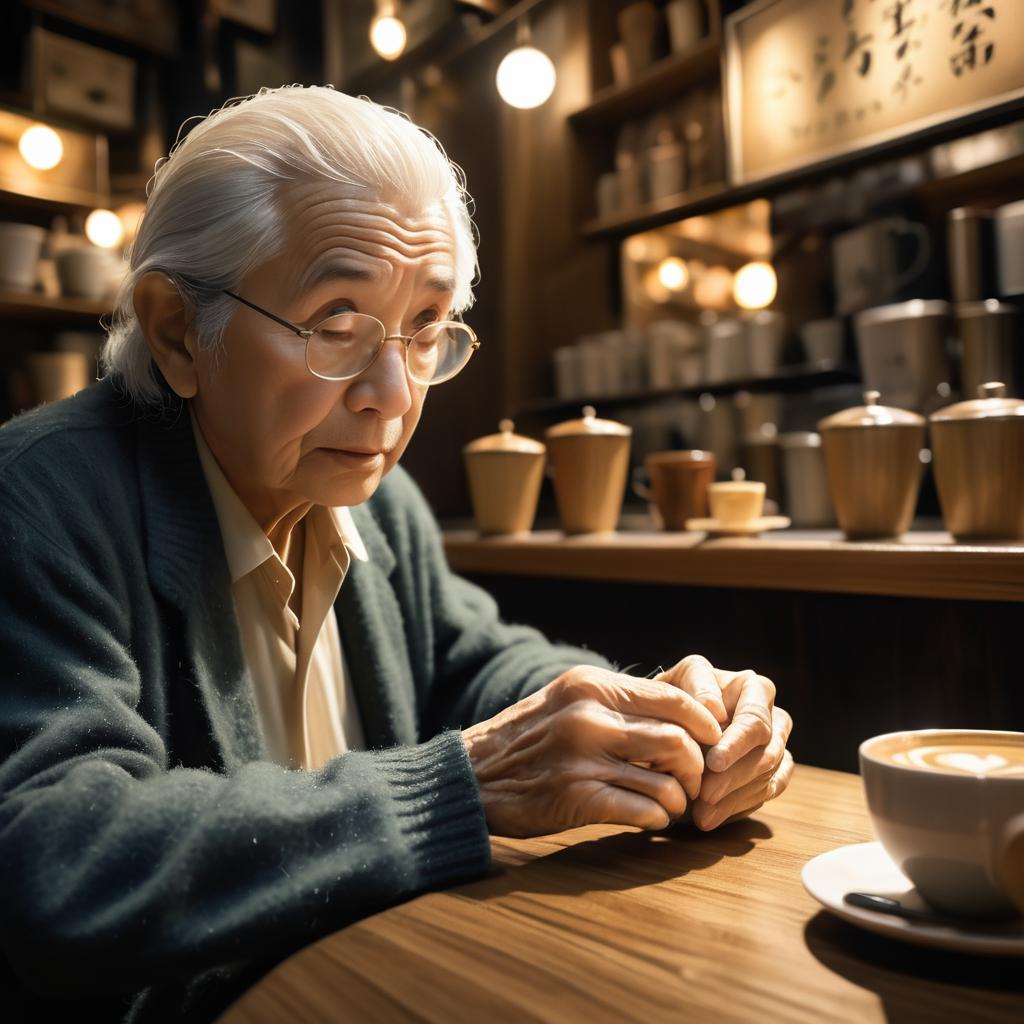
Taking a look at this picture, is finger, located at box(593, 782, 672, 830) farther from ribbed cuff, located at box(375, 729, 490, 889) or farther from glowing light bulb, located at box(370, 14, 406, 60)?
glowing light bulb, located at box(370, 14, 406, 60)

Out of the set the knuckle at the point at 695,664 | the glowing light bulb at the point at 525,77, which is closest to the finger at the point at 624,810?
the knuckle at the point at 695,664

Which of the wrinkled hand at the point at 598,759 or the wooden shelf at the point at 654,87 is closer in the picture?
the wrinkled hand at the point at 598,759

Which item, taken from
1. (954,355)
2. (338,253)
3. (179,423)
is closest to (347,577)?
(179,423)

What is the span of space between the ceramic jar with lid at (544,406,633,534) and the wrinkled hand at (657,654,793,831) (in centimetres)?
92

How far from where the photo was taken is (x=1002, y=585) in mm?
1250

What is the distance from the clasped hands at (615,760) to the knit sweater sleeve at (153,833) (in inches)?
2.5

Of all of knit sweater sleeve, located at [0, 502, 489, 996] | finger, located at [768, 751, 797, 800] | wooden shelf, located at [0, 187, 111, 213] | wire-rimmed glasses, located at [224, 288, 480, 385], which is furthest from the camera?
wooden shelf, located at [0, 187, 111, 213]

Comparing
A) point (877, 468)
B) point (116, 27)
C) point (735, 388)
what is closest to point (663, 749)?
point (877, 468)

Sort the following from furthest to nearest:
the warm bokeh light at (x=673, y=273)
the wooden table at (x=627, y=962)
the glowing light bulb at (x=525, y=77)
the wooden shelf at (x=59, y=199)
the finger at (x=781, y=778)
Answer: the wooden shelf at (x=59, y=199) → the warm bokeh light at (x=673, y=273) → the glowing light bulb at (x=525, y=77) → the finger at (x=781, y=778) → the wooden table at (x=627, y=962)

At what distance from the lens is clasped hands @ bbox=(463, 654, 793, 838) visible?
34.4 inches

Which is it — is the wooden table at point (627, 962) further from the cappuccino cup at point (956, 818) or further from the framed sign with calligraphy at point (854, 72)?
the framed sign with calligraphy at point (854, 72)

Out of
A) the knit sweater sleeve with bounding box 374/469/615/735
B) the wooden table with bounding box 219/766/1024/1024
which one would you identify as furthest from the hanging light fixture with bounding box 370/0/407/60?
the wooden table with bounding box 219/766/1024/1024

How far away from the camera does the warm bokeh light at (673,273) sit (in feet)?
11.8

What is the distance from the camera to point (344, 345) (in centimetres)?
110
